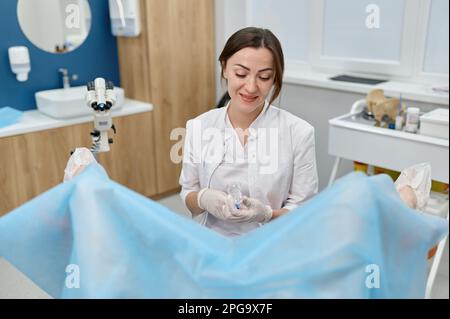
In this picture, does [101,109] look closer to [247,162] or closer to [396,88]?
[247,162]

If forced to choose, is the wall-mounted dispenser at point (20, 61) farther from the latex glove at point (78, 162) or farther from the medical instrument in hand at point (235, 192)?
the medical instrument in hand at point (235, 192)

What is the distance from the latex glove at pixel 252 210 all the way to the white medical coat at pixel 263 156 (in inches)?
1.5

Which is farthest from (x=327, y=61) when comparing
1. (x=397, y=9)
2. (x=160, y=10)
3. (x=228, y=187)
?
(x=228, y=187)

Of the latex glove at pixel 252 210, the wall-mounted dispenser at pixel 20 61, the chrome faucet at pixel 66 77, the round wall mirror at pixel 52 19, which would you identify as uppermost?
the round wall mirror at pixel 52 19

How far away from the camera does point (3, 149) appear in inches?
33.7

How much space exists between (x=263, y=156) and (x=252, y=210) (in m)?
0.10

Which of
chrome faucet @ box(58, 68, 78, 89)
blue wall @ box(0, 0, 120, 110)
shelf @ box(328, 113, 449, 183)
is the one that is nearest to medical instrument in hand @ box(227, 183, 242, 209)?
blue wall @ box(0, 0, 120, 110)

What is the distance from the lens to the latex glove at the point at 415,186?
0.78m

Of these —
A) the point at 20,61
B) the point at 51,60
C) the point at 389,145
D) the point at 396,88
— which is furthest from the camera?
the point at 396,88

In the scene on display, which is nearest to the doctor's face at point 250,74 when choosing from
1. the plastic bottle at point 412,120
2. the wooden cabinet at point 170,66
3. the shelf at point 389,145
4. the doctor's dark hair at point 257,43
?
the doctor's dark hair at point 257,43

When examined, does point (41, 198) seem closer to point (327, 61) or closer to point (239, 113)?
point (239, 113)

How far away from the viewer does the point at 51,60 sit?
128cm

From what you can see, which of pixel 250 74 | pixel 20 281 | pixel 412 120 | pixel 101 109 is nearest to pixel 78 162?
pixel 101 109
